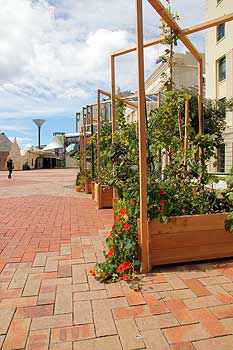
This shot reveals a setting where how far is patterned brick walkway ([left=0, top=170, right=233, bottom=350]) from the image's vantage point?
2143 millimetres

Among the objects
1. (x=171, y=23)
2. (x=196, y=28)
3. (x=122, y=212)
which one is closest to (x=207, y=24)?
(x=196, y=28)

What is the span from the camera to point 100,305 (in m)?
2.64

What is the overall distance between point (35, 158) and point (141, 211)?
42578mm

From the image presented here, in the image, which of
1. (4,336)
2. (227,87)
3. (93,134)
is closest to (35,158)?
(227,87)

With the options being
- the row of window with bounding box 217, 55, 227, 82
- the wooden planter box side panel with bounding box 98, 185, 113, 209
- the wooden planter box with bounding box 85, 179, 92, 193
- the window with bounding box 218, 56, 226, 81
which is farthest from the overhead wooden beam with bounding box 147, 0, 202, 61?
the window with bounding box 218, 56, 226, 81

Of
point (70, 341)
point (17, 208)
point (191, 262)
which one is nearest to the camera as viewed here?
point (70, 341)

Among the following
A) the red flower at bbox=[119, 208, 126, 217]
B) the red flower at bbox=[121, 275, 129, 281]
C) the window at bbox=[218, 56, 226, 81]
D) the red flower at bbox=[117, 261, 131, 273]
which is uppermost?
the window at bbox=[218, 56, 226, 81]

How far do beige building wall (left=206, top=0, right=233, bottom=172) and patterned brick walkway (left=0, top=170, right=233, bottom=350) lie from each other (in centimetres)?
1477

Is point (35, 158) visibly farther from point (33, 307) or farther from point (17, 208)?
point (33, 307)

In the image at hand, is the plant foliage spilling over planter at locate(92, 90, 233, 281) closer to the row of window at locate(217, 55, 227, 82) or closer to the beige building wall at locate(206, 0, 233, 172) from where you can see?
the beige building wall at locate(206, 0, 233, 172)

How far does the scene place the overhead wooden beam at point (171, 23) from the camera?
134 inches

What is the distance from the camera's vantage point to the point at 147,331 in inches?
88.0

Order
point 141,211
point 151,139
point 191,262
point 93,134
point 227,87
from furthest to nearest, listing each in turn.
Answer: point 227,87 → point 93,134 → point 151,139 → point 191,262 → point 141,211

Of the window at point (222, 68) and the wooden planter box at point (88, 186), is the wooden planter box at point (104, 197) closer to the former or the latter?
the wooden planter box at point (88, 186)
